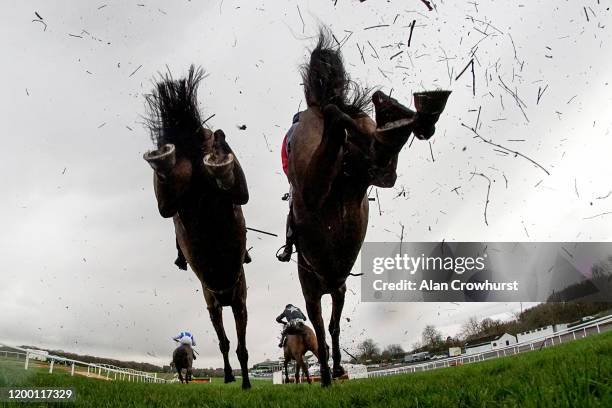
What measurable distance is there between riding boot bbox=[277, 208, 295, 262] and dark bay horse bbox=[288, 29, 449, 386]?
0.52ft

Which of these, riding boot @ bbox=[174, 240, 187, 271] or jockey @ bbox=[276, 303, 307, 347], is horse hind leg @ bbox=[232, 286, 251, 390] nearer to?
riding boot @ bbox=[174, 240, 187, 271]

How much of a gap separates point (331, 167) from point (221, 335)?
6.40m

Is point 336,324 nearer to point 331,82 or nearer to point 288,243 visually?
point 288,243

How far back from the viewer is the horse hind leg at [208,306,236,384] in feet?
34.6

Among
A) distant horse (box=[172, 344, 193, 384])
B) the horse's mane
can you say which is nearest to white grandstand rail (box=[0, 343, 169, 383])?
distant horse (box=[172, 344, 193, 384])

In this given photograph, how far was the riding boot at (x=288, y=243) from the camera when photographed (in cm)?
710

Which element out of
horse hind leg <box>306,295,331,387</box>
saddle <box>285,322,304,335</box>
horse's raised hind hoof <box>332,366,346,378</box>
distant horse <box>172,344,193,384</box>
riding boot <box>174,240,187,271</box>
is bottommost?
horse's raised hind hoof <box>332,366,346,378</box>

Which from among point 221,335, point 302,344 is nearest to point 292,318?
point 302,344

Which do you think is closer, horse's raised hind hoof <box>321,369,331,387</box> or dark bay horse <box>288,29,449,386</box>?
dark bay horse <box>288,29,449,386</box>

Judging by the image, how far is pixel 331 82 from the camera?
20.0 feet

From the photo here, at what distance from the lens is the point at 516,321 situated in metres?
71.1

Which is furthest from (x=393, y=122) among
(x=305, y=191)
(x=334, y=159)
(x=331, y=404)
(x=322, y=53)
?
(x=331, y=404)

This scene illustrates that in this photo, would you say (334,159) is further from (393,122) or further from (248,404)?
(248,404)

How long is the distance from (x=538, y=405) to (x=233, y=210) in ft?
15.9
